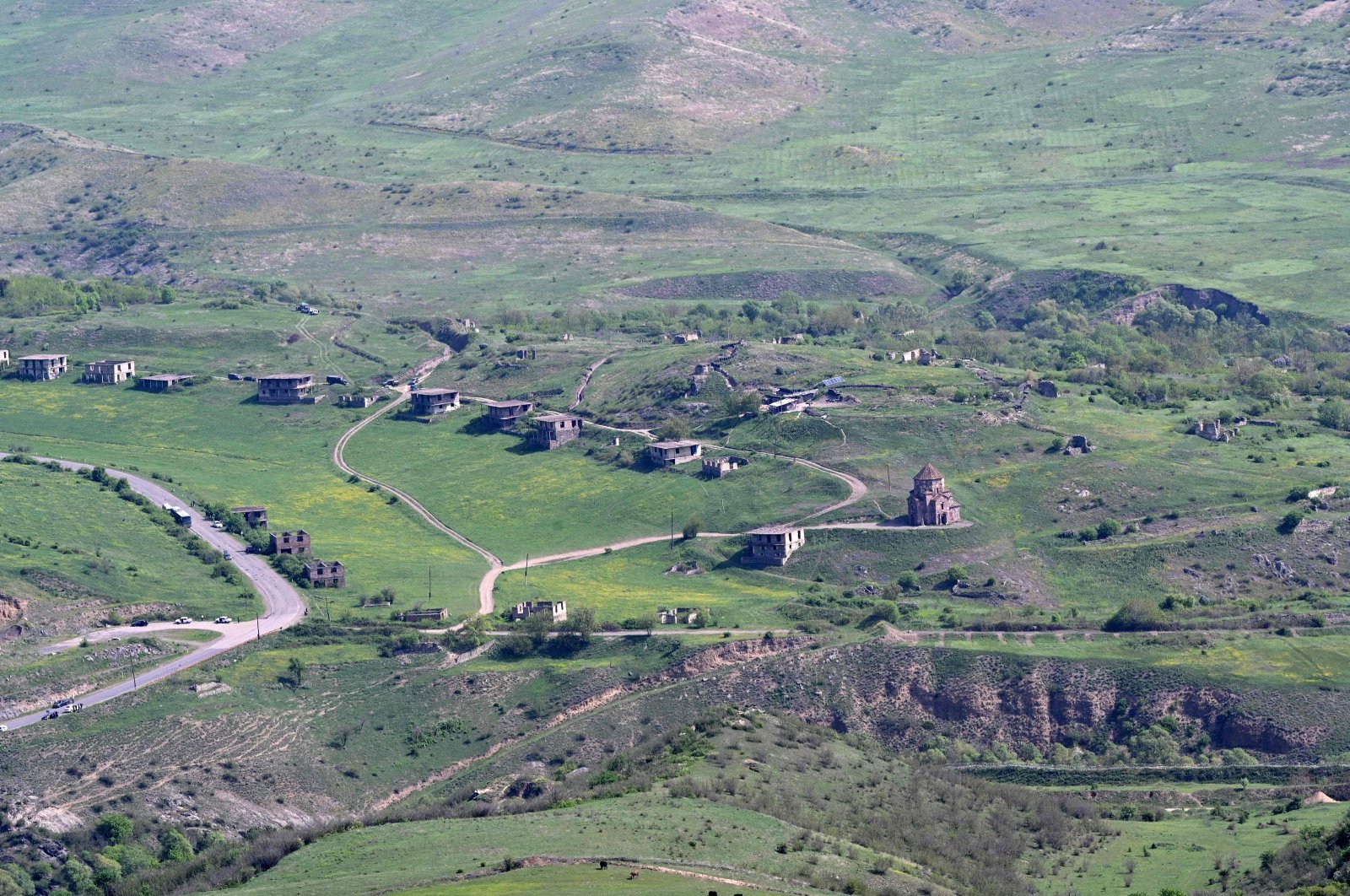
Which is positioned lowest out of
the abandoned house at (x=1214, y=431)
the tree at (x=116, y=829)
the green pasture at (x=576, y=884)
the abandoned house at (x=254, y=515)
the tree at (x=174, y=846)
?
the tree at (x=174, y=846)

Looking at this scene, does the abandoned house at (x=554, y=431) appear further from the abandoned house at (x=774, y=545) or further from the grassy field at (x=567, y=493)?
the abandoned house at (x=774, y=545)

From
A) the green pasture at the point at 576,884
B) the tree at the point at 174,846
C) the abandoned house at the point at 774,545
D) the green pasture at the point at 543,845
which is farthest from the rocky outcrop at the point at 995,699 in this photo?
the green pasture at the point at 576,884

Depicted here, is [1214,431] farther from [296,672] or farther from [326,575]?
[296,672]

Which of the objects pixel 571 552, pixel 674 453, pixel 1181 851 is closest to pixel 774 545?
pixel 571 552

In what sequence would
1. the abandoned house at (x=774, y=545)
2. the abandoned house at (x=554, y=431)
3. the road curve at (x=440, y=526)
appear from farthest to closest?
the abandoned house at (x=554, y=431), the abandoned house at (x=774, y=545), the road curve at (x=440, y=526)

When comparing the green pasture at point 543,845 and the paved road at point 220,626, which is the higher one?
the green pasture at point 543,845

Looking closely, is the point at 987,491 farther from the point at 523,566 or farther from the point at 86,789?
the point at 86,789

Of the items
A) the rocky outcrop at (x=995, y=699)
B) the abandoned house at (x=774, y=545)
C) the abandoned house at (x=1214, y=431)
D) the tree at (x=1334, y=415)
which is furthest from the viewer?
the tree at (x=1334, y=415)
